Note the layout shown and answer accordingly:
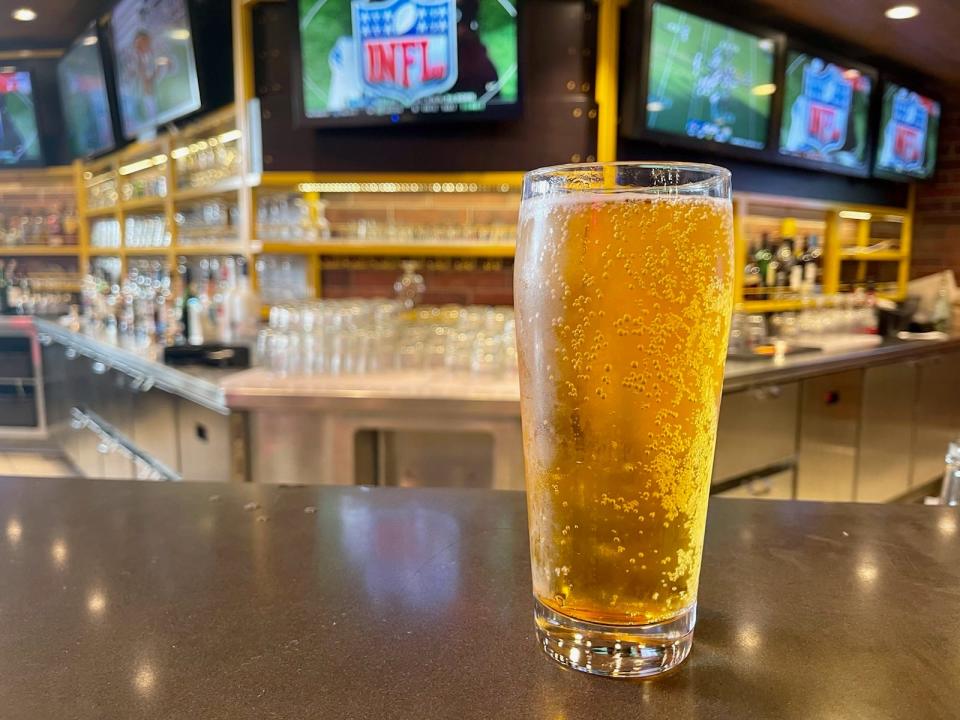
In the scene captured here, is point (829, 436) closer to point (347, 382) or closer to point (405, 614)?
point (347, 382)

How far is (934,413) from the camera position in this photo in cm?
385

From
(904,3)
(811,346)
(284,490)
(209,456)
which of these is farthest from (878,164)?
(284,490)

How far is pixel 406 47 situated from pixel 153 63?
1.80 metres

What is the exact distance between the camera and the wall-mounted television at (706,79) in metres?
2.82

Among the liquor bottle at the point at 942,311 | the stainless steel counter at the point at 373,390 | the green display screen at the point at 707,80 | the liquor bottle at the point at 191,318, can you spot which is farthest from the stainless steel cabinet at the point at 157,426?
the liquor bottle at the point at 942,311

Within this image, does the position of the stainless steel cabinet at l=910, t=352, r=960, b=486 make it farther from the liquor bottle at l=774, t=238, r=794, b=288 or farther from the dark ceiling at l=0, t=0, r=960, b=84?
the dark ceiling at l=0, t=0, r=960, b=84

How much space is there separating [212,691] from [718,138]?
317cm

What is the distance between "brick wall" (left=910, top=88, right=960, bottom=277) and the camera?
4.73 m

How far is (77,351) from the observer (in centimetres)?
395

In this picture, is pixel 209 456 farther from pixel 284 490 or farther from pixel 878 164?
pixel 878 164

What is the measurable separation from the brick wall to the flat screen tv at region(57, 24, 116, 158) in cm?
518

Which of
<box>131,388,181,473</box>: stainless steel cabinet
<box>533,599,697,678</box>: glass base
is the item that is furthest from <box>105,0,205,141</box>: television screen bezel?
<box>533,599,697,678</box>: glass base

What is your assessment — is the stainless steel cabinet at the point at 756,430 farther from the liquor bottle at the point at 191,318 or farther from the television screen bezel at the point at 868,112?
the liquor bottle at the point at 191,318

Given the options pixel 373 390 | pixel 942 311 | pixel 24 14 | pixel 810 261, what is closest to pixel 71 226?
pixel 24 14
